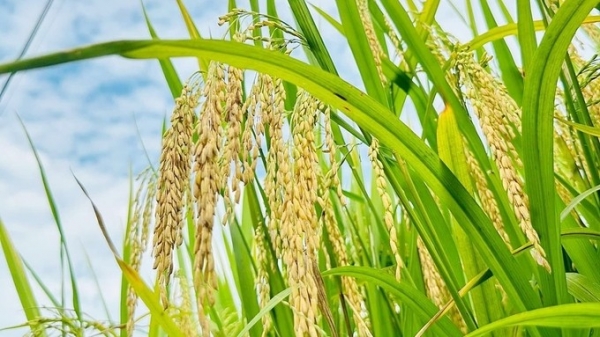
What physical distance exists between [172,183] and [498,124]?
1.97ft

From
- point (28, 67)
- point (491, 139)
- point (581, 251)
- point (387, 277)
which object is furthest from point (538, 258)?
point (28, 67)

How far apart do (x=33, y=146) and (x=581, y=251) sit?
1.73m

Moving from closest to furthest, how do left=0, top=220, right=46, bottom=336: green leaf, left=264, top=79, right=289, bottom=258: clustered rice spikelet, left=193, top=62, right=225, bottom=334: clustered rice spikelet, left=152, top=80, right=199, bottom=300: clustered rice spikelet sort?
left=193, top=62, right=225, bottom=334: clustered rice spikelet, left=152, top=80, right=199, bottom=300: clustered rice spikelet, left=264, top=79, right=289, bottom=258: clustered rice spikelet, left=0, top=220, right=46, bottom=336: green leaf

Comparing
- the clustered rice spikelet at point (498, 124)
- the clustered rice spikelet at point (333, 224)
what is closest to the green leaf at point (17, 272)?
the clustered rice spikelet at point (333, 224)

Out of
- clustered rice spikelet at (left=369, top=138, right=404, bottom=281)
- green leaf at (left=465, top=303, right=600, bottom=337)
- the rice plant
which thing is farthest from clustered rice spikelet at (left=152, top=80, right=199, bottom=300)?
green leaf at (left=465, top=303, right=600, bottom=337)

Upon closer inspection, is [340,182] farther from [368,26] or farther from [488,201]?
[368,26]

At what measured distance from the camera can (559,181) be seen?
1685mm

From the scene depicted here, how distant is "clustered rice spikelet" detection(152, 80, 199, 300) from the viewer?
0.83m

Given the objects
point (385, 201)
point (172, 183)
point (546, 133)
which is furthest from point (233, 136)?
point (546, 133)

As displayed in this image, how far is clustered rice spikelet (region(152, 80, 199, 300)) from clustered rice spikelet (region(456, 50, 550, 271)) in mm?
486

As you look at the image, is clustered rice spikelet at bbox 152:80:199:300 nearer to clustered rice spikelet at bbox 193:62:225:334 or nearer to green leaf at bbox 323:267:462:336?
clustered rice spikelet at bbox 193:62:225:334

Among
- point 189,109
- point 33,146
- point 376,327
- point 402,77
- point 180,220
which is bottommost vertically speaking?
point 376,327

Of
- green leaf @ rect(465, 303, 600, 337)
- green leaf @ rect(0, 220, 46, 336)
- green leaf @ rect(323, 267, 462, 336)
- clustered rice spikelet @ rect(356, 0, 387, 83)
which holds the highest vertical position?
clustered rice spikelet @ rect(356, 0, 387, 83)

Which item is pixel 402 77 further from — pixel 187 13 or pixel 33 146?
pixel 33 146
